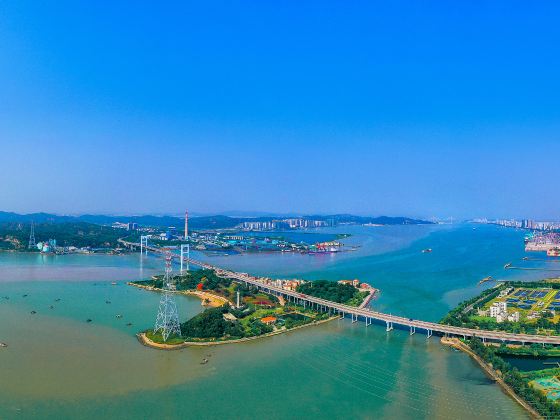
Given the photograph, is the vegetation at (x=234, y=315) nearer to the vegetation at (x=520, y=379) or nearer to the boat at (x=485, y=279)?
the vegetation at (x=520, y=379)

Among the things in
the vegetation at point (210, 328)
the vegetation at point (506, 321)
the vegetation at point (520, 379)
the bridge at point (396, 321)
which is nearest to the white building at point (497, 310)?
the vegetation at point (506, 321)

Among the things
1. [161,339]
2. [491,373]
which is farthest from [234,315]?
[491,373]

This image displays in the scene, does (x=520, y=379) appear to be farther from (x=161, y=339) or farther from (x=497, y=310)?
(x=161, y=339)

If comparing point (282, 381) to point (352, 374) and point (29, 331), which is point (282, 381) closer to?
point (352, 374)

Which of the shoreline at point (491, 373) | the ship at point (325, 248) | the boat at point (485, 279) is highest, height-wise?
the ship at point (325, 248)

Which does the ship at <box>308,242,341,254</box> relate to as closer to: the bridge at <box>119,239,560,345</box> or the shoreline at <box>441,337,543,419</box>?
the bridge at <box>119,239,560,345</box>

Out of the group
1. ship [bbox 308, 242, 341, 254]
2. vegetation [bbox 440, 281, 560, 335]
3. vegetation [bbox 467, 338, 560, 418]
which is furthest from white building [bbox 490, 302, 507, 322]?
ship [bbox 308, 242, 341, 254]
